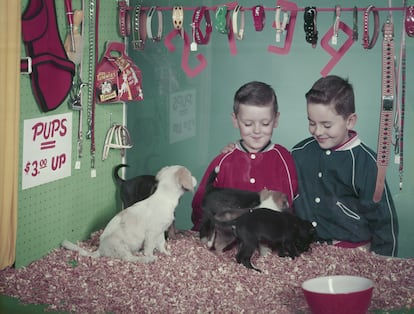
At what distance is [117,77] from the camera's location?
1.85m

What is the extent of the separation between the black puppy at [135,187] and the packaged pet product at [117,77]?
0.17m

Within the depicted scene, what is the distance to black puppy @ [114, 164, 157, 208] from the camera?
1.86 meters

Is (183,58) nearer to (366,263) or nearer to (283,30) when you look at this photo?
(283,30)

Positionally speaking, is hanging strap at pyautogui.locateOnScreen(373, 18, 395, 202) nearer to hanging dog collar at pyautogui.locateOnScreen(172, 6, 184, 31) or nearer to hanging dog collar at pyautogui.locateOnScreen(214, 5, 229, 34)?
hanging dog collar at pyautogui.locateOnScreen(214, 5, 229, 34)

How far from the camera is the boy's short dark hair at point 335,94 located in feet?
5.26

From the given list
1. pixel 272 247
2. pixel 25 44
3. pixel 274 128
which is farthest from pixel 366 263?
pixel 25 44

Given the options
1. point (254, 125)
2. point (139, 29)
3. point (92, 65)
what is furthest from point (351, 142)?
point (92, 65)

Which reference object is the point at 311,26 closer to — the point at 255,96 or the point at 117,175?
the point at 255,96

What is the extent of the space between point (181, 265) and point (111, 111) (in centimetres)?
41

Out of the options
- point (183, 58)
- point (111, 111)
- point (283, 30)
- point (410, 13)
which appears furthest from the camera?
point (111, 111)

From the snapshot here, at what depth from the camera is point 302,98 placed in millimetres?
1635

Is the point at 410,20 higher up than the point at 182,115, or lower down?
higher up

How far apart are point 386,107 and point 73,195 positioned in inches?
31.8

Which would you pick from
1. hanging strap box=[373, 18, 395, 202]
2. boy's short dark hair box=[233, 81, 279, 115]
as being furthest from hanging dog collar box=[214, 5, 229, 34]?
hanging strap box=[373, 18, 395, 202]
